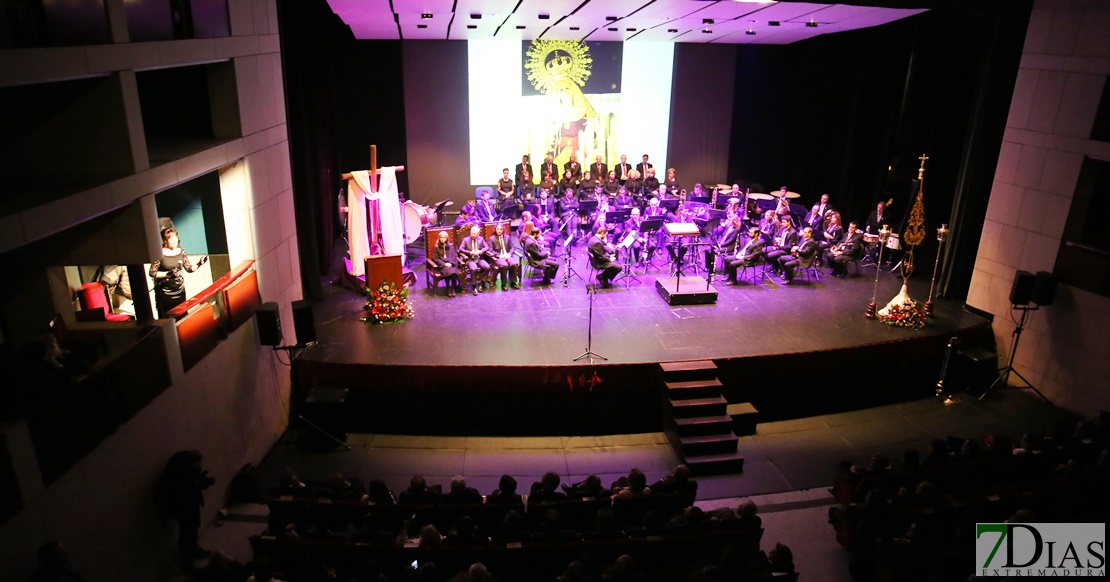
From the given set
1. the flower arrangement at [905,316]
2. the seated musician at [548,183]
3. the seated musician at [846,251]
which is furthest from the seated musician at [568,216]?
the flower arrangement at [905,316]

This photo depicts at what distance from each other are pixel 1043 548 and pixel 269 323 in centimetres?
747

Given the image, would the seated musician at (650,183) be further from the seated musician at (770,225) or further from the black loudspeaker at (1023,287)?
the black loudspeaker at (1023,287)

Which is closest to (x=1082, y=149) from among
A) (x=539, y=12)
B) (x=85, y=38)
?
(x=539, y=12)

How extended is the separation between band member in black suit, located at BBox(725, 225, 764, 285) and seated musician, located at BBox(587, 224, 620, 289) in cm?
192

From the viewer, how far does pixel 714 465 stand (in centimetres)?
798

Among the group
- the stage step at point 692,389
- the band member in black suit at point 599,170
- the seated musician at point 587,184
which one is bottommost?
the stage step at point 692,389

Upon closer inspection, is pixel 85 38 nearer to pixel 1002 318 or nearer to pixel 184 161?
pixel 184 161

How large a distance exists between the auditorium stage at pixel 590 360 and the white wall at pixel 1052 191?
2.59 feet

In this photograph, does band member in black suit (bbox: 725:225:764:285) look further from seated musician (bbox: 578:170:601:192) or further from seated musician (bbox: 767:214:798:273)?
seated musician (bbox: 578:170:601:192)

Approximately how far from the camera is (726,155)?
1762 centimetres

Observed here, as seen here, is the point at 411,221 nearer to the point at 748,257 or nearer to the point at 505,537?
the point at 748,257

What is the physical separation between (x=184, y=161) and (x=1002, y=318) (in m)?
10.5

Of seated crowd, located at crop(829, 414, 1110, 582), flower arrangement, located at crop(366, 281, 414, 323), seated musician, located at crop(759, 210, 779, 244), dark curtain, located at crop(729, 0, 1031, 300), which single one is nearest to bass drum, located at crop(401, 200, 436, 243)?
flower arrangement, located at crop(366, 281, 414, 323)

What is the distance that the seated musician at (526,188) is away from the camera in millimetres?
14727
